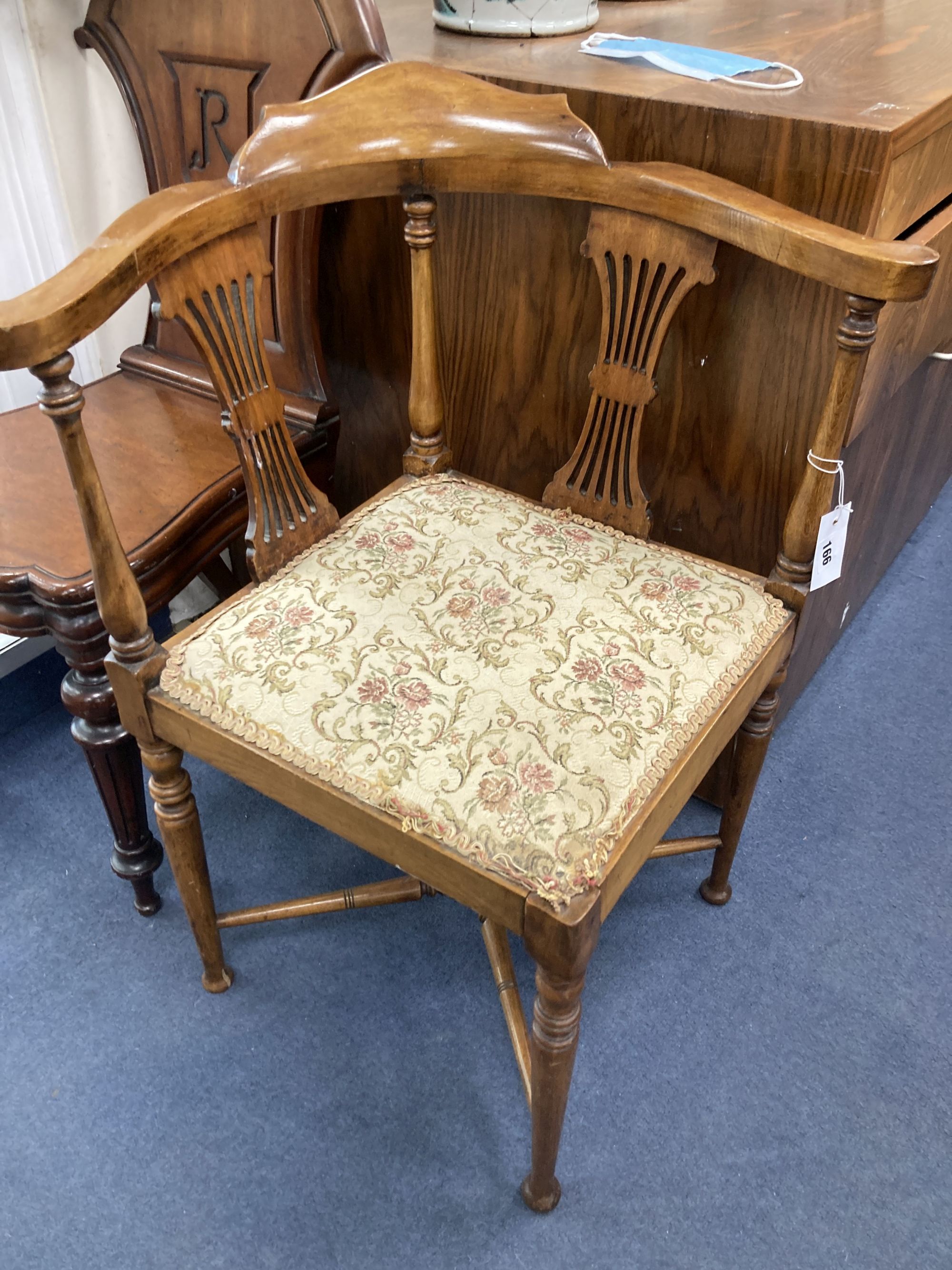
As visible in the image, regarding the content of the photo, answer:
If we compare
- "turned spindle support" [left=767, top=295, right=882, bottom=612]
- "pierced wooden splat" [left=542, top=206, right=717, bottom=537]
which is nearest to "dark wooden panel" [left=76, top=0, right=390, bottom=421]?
"pierced wooden splat" [left=542, top=206, right=717, bottom=537]

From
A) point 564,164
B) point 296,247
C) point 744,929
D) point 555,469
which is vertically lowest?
point 744,929

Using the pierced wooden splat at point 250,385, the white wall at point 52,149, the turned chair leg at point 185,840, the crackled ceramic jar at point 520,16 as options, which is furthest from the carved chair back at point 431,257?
the white wall at point 52,149

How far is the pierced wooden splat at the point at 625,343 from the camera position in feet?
3.04

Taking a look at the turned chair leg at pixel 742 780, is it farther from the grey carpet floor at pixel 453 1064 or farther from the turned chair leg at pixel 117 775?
the turned chair leg at pixel 117 775

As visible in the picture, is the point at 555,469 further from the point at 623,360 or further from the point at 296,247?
the point at 296,247

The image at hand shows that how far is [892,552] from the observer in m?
1.76

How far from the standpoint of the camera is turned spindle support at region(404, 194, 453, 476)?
1.02 metres

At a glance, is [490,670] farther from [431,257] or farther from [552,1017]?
[431,257]

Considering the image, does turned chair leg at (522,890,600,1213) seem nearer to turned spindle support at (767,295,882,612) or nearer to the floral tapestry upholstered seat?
the floral tapestry upholstered seat

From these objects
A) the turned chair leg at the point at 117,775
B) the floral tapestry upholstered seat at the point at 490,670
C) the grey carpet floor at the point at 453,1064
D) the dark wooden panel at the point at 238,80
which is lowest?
the grey carpet floor at the point at 453,1064

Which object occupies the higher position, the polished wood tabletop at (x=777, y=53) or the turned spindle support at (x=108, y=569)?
the polished wood tabletop at (x=777, y=53)

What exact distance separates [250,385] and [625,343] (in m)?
0.36

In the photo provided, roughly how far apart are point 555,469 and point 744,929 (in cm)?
61

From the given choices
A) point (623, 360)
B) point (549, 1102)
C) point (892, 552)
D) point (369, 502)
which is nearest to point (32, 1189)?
point (549, 1102)
